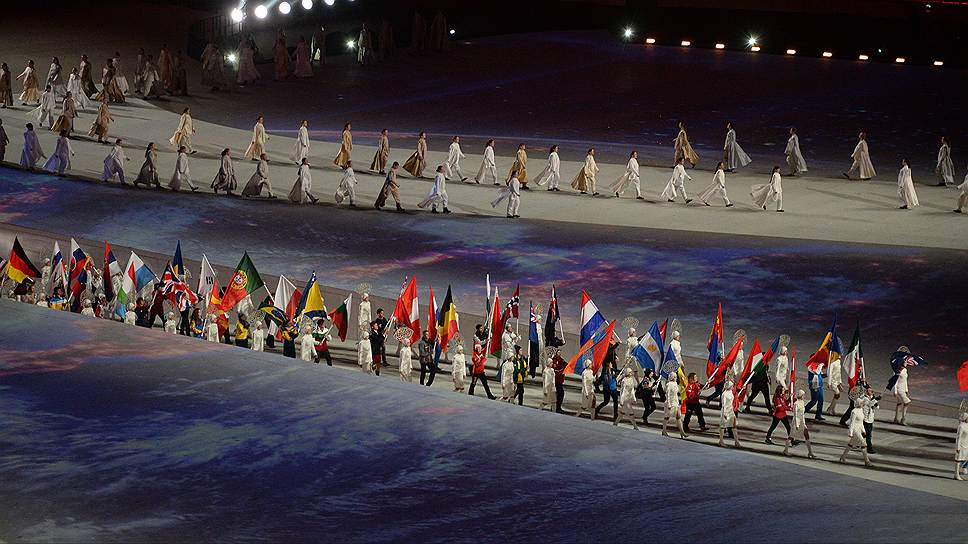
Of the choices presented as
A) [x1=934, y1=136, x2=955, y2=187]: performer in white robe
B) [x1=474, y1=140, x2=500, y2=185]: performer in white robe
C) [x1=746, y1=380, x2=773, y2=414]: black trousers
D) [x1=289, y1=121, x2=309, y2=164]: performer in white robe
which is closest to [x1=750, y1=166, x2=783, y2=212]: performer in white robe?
[x1=934, y1=136, x2=955, y2=187]: performer in white robe

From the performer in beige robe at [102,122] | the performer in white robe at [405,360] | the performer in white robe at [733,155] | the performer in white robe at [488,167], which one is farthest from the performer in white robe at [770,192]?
the performer in beige robe at [102,122]

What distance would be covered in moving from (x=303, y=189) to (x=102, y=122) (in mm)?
6336

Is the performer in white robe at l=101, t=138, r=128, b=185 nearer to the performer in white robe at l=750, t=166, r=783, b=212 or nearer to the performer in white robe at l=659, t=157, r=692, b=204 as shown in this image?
the performer in white robe at l=659, t=157, r=692, b=204

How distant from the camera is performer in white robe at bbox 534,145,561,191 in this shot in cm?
2859

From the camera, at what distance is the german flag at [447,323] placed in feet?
62.8

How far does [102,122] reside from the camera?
31.2m

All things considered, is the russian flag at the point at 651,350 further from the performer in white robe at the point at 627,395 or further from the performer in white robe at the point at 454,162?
the performer in white robe at the point at 454,162

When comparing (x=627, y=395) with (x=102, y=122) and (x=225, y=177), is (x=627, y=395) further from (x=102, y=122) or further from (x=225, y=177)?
(x=102, y=122)

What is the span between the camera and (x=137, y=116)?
33.9 metres

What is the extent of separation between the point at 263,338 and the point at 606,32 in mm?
29849

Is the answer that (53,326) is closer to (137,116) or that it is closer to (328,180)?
(328,180)

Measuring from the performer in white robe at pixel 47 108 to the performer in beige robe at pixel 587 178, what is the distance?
12742 millimetres

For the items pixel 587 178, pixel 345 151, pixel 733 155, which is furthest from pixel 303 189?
pixel 733 155

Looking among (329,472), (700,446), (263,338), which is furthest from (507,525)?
(263,338)
